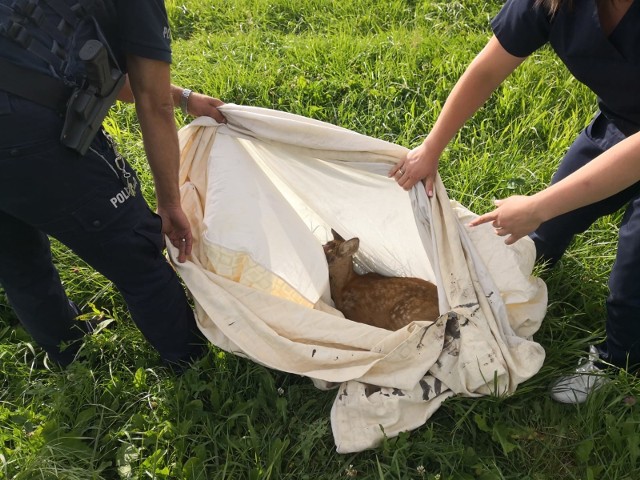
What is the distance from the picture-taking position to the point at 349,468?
6.73 ft

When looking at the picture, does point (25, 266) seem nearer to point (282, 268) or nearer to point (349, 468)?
point (282, 268)

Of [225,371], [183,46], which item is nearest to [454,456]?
[225,371]

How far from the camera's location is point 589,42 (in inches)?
73.9

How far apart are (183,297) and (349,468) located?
0.95 meters

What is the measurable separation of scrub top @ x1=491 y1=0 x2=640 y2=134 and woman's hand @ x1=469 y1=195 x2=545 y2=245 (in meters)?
0.59

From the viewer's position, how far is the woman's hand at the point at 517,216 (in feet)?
5.78

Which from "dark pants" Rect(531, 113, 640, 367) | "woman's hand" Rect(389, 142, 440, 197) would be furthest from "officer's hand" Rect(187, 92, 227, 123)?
"dark pants" Rect(531, 113, 640, 367)

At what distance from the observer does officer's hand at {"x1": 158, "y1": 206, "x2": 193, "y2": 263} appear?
7.04 feet

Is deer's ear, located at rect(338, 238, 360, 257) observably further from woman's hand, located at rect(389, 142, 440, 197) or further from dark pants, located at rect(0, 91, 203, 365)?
dark pants, located at rect(0, 91, 203, 365)

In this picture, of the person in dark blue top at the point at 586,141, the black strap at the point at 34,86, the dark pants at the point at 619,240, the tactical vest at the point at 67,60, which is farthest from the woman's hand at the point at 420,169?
the black strap at the point at 34,86

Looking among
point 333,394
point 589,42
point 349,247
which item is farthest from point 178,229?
point 589,42

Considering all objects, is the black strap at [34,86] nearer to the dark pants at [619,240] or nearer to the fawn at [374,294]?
the fawn at [374,294]

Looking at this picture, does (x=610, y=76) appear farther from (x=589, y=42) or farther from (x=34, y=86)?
(x=34, y=86)

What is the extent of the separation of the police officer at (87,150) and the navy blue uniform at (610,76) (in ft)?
4.12
